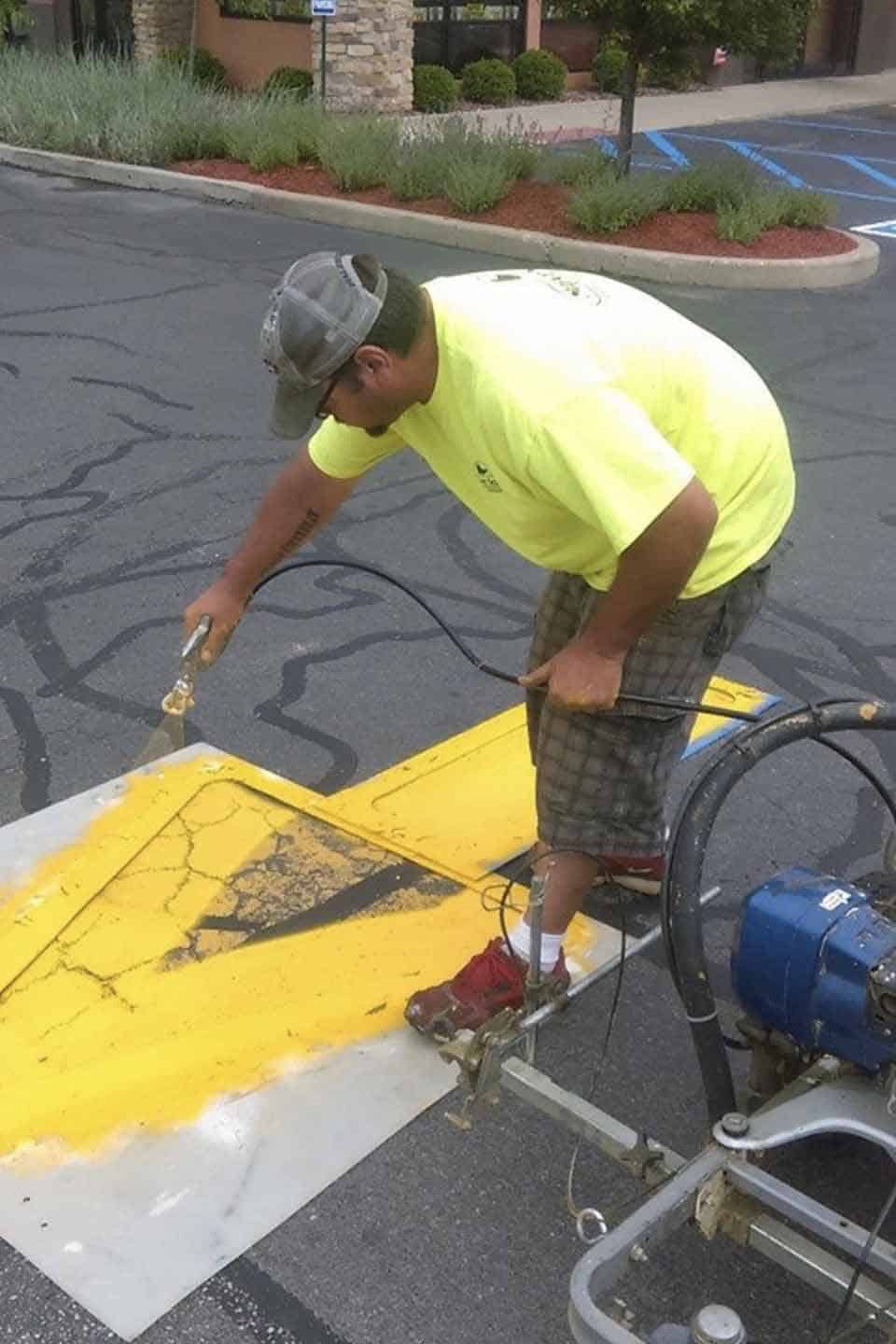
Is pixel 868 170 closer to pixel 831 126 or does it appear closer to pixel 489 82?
pixel 831 126

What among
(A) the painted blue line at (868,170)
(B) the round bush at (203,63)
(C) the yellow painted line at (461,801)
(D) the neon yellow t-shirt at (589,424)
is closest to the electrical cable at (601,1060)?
(C) the yellow painted line at (461,801)

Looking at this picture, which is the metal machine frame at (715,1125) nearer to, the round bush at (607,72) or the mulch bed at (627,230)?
the mulch bed at (627,230)

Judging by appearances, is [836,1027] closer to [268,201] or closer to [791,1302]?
[791,1302]

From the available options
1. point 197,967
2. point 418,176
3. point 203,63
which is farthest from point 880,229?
point 197,967

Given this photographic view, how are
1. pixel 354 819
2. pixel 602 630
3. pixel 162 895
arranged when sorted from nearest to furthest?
pixel 602 630 < pixel 162 895 < pixel 354 819

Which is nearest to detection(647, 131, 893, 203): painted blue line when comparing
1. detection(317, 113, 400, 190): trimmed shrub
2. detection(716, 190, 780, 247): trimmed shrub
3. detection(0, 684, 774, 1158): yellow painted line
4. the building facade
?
the building facade

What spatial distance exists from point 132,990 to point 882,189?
12.9 m

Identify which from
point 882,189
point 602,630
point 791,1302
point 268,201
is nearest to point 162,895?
point 602,630

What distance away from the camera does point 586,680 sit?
7.80ft

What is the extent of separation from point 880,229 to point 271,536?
10.1 metres

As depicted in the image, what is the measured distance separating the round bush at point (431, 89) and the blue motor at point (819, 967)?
16.0 meters

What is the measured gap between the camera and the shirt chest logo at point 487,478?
7.72ft

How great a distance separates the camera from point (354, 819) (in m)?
3.52

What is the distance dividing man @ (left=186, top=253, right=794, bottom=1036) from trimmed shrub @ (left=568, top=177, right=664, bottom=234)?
25.0ft
